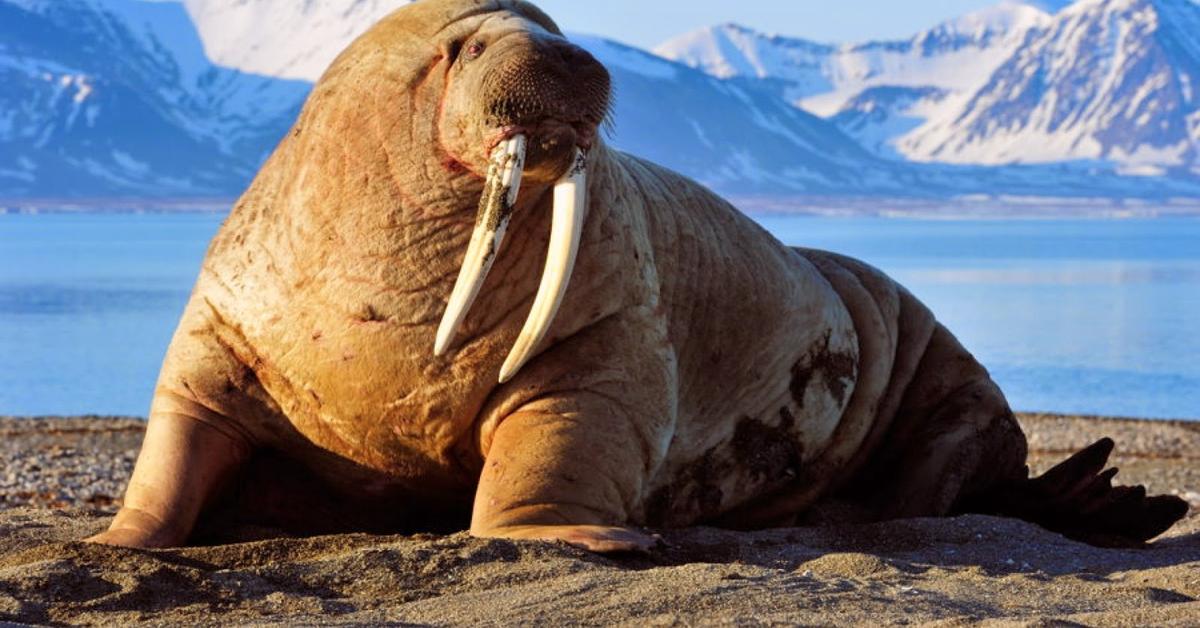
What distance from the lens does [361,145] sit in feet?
17.1

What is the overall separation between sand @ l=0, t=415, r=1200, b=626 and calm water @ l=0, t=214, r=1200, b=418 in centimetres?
1837

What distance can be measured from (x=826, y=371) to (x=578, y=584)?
2.73 meters

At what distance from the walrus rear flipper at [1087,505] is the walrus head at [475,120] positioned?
107 inches

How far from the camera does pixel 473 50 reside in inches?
199

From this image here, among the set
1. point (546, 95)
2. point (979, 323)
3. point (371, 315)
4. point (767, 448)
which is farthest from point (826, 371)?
point (979, 323)

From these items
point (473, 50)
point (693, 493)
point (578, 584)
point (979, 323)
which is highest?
point (979, 323)

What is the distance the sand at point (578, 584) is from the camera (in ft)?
12.8

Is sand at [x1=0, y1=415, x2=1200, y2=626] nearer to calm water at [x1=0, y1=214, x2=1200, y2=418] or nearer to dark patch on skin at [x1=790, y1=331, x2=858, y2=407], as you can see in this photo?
dark patch on skin at [x1=790, y1=331, x2=858, y2=407]


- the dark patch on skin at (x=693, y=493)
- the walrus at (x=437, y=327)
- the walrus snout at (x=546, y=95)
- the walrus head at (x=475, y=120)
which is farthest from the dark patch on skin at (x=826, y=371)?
the walrus snout at (x=546, y=95)

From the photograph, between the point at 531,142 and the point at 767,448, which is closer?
the point at 531,142

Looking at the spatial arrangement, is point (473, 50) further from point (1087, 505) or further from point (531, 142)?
point (1087, 505)

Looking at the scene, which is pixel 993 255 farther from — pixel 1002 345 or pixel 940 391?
pixel 940 391

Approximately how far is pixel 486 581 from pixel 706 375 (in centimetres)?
197

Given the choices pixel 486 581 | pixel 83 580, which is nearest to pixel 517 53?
pixel 486 581
